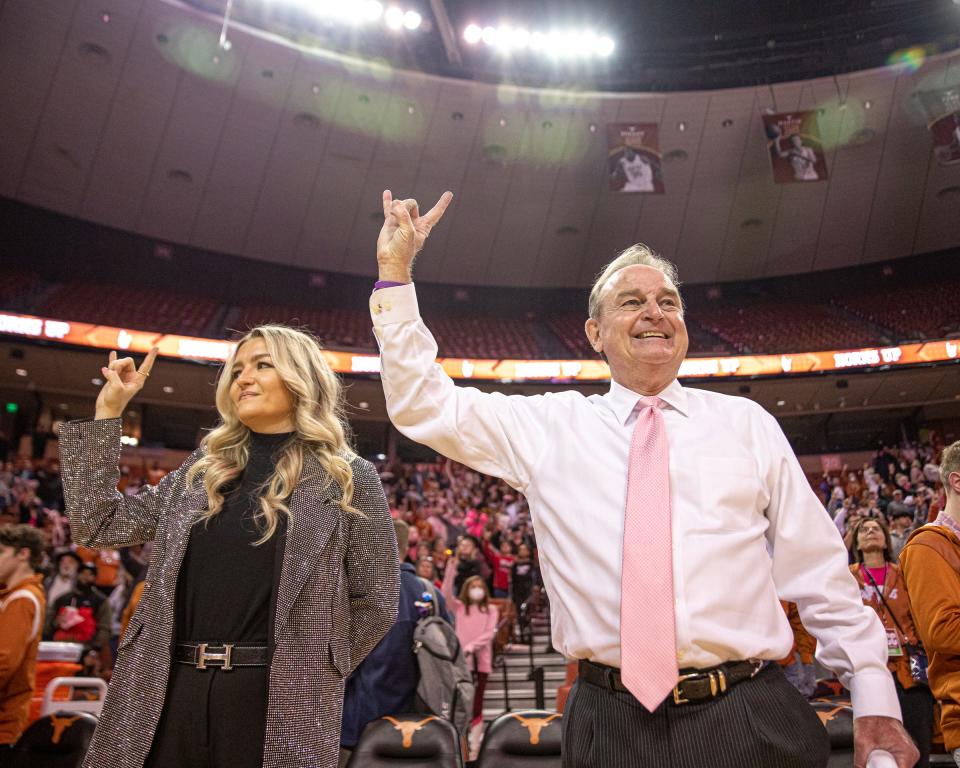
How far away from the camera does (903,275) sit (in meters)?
18.6

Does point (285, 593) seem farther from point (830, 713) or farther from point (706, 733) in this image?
point (830, 713)

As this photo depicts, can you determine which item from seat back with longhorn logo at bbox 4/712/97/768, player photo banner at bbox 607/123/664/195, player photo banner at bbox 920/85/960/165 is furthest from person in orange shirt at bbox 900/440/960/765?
player photo banner at bbox 920/85/960/165

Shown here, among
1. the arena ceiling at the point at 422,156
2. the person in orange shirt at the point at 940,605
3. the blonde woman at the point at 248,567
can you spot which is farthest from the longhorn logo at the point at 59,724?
the arena ceiling at the point at 422,156

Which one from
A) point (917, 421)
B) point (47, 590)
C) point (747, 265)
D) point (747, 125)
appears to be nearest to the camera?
point (47, 590)

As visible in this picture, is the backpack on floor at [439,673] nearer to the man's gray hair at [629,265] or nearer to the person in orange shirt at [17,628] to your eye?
the person in orange shirt at [17,628]

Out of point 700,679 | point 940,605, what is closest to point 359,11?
point 940,605

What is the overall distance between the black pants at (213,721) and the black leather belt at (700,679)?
0.74 metres

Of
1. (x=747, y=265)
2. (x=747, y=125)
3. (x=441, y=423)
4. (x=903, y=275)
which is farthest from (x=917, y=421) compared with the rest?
(x=441, y=423)

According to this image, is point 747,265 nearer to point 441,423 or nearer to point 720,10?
point 720,10

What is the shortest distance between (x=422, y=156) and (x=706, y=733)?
54.7ft

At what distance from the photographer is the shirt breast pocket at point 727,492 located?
1.38 metres

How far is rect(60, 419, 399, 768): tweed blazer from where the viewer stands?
154 cm

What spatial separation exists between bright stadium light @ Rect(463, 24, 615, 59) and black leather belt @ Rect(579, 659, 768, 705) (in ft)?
51.4

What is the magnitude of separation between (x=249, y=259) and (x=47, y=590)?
12989 mm
